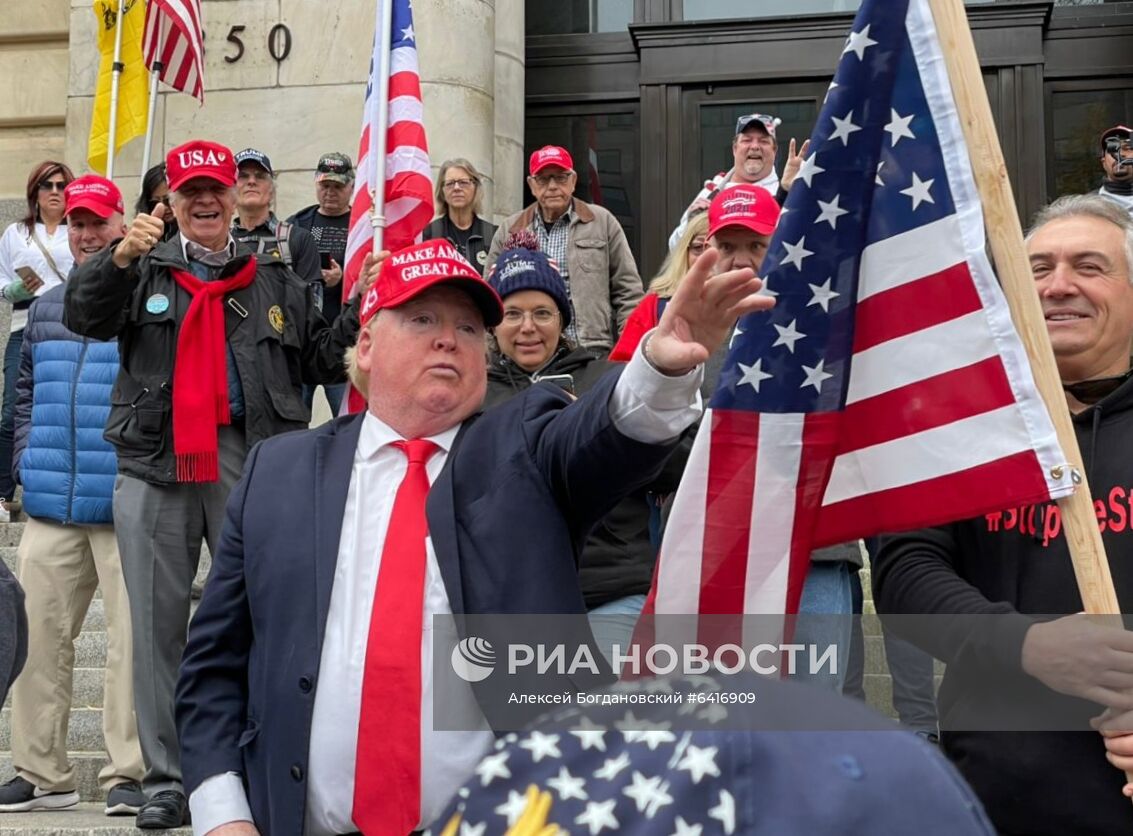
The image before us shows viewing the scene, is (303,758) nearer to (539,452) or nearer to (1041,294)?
(539,452)

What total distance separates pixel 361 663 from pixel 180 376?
9.15ft

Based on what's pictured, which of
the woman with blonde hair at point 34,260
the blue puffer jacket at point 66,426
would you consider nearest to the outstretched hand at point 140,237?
the blue puffer jacket at point 66,426

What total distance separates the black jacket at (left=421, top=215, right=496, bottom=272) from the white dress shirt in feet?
17.0

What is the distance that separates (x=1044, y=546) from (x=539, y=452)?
1056mm

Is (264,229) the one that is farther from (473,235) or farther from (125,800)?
(125,800)

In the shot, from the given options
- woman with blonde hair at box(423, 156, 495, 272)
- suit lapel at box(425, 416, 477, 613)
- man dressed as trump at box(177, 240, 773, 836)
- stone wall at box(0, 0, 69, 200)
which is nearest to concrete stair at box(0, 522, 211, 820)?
man dressed as trump at box(177, 240, 773, 836)

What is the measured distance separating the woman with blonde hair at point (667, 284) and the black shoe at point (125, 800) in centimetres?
232

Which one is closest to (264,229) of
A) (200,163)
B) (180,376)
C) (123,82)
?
(200,163)

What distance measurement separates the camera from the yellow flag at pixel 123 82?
9.98m

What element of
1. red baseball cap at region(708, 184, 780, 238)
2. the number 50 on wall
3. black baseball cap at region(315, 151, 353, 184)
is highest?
the number 50 on wall

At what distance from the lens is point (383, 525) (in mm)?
3229

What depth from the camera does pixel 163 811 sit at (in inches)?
205

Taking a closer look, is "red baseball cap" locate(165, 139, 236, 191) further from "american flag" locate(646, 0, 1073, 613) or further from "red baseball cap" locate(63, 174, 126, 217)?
"american flag" locate(646, 0, 1073, 613)

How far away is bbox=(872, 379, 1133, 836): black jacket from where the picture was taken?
9.63 feet
